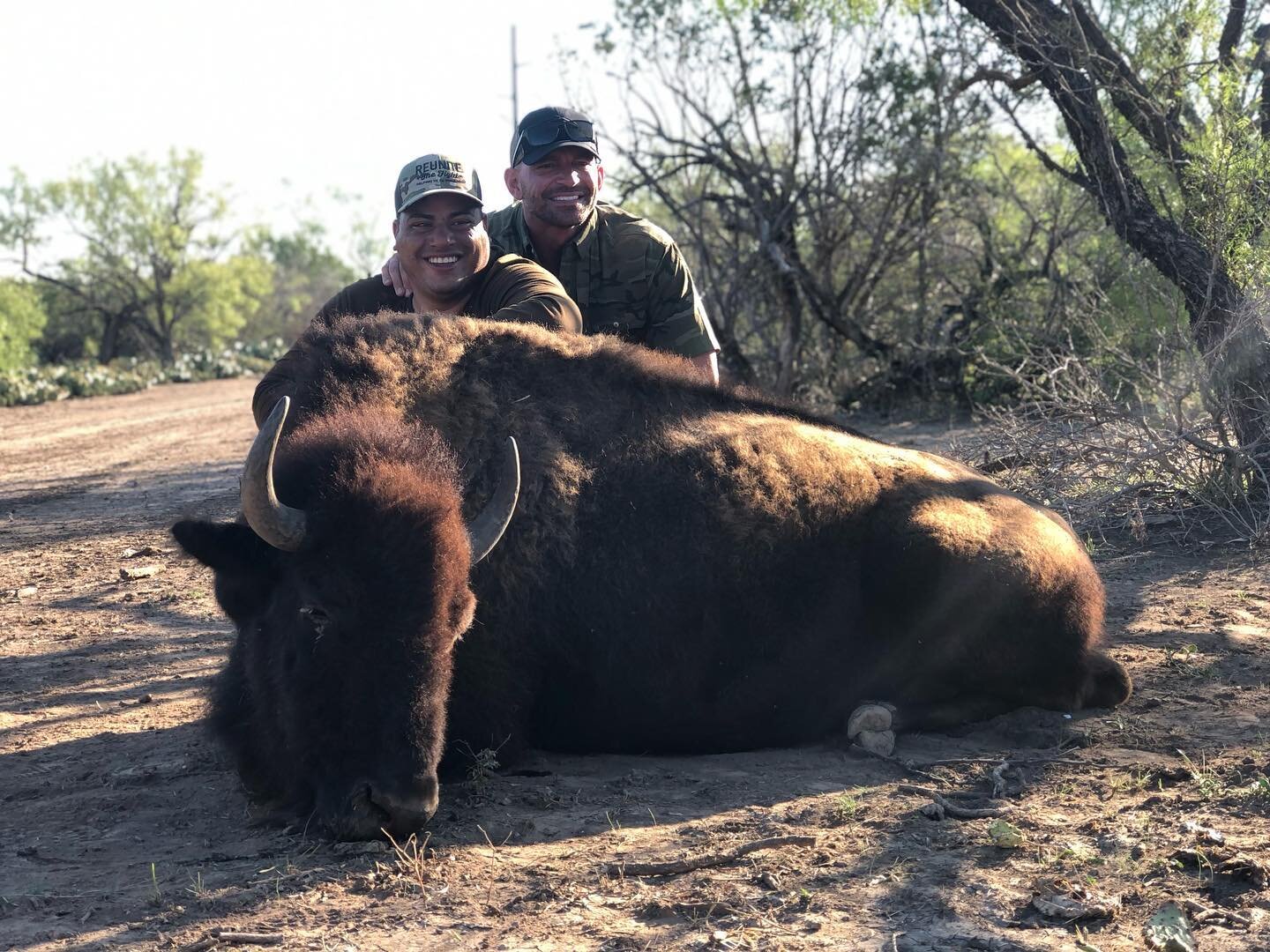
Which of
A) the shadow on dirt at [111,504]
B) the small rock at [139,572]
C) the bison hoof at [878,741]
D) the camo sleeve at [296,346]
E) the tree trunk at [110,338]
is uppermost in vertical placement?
the tree trunk at [110,338]

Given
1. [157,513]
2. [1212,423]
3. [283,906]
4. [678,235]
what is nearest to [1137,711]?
[1212,423]

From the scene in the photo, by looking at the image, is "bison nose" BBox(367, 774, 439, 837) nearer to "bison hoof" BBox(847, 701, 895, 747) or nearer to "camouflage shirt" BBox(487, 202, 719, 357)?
"bison hoof" BBox(847, 701, 895, 747)

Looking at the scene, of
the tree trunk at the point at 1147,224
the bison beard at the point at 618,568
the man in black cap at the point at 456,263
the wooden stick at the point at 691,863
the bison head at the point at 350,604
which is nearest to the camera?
the wooden stick at the point at 691,863

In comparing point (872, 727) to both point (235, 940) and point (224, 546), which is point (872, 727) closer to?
point (224, 546)

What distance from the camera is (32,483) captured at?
520 inches

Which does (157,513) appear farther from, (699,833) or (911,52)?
(911,52)

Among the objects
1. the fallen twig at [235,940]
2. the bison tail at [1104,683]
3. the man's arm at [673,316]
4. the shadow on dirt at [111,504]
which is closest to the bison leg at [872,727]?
the bison tail at [1104,683]

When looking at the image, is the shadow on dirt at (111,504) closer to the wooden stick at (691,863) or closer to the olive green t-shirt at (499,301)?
the olive green t-shirt at (499,301)

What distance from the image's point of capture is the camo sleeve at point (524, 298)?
592cm

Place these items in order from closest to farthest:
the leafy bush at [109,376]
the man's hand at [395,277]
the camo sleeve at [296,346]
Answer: the camo sleeve at [296,346] → the man's hand at [395,277] → the leafy bush at [109,376]

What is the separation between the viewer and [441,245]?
6168mm

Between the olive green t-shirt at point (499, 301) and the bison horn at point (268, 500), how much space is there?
4.01 ft

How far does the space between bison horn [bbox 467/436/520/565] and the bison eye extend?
21.5 inches

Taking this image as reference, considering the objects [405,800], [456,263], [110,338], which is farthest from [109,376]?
[405,800]
